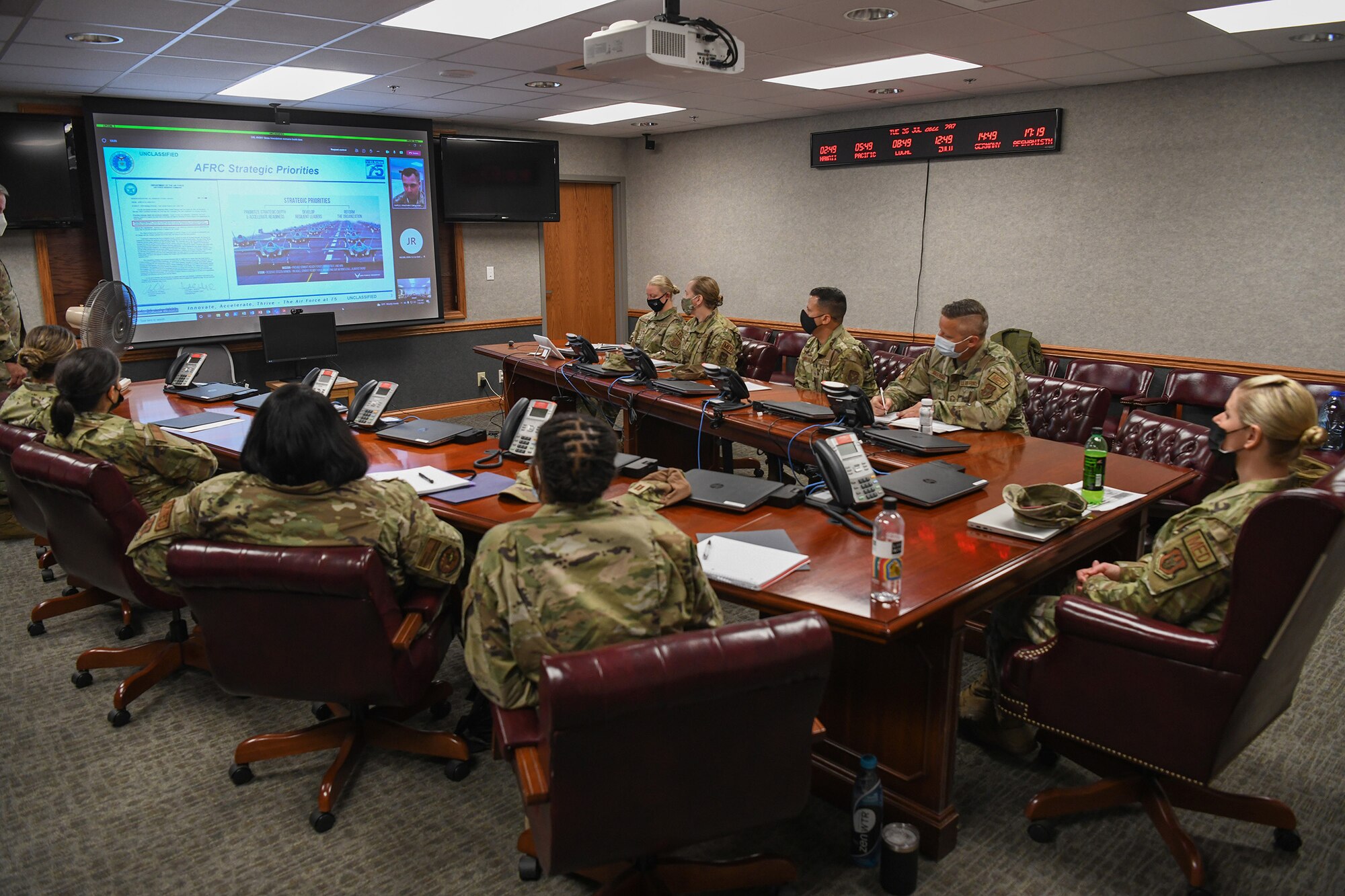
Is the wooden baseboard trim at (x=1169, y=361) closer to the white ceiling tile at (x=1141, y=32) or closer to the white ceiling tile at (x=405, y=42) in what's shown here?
the white ceiling tile at (x=1141, y=32)

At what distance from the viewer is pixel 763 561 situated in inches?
81.3

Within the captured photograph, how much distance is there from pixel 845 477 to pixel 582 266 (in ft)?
22.3

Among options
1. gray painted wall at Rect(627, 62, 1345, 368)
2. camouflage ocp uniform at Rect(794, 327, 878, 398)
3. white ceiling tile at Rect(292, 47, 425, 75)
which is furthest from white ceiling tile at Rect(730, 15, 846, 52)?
gray painted wall at Rect(627, 62, 1345, 368)

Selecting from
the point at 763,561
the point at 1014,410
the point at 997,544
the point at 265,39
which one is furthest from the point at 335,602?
the point at 265,39

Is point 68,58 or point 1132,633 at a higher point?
point 68,58

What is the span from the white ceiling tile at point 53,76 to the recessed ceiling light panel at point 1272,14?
18.6 feet

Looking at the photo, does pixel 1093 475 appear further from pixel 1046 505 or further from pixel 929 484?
pixel 929 484

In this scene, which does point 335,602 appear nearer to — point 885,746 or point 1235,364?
point 885,746

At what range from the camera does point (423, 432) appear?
345 centimetres

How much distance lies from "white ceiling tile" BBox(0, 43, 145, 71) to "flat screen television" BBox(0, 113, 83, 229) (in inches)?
39.2

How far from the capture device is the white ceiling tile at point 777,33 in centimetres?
396

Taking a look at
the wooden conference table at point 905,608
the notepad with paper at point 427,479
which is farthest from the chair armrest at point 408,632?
the notepad with paper at point 427,479

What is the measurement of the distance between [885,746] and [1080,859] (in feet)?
1.70

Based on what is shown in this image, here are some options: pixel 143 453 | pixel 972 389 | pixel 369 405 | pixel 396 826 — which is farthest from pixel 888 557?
pixel 369 405
